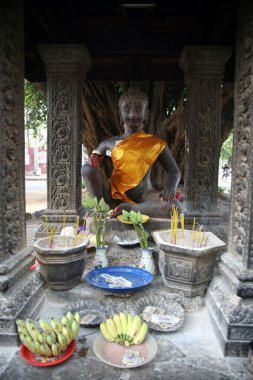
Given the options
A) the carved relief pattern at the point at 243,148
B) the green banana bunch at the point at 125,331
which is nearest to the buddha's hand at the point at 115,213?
the carved relief pattern at the point at 243,148

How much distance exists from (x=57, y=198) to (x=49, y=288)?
164cm

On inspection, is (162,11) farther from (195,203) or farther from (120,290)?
(120,290)

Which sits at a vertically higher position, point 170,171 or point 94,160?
point 94,160

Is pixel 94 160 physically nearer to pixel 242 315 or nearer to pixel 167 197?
pixel 167 197

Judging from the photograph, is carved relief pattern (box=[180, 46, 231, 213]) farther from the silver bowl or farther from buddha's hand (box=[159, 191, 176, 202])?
the silver bowl

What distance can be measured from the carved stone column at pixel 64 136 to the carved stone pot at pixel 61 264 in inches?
53.1

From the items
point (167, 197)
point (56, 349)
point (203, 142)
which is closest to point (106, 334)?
point (56, 349)

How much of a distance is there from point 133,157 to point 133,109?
0.61 meters

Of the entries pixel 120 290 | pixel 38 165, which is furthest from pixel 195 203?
pixel 38 165

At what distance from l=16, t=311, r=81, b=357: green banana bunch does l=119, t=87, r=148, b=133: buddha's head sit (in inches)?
104

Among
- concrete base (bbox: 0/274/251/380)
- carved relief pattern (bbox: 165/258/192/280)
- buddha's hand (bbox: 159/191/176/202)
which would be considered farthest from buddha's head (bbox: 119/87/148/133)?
concrete base (bbox: 0/274/251/380)

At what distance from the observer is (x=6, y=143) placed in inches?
80.2

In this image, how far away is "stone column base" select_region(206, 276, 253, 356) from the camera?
1.74 meters

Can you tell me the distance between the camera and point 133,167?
3672 millimetres
